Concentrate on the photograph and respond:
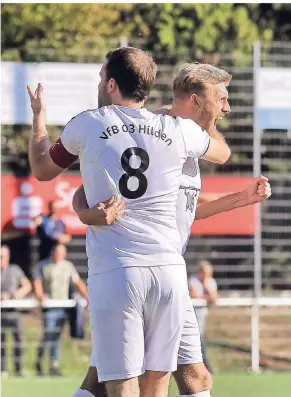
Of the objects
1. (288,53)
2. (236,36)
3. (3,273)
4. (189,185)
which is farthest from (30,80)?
(189,185)

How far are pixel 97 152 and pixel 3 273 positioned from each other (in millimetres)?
7008

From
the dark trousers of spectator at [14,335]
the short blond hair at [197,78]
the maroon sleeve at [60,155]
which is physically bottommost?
the dark trousers of spectator at [14,335]

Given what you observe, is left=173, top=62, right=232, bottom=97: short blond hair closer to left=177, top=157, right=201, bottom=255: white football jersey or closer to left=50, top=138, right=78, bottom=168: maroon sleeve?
left=177, top=157, right=201, bottom=255: white football jersey

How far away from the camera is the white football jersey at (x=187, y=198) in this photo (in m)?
5.89

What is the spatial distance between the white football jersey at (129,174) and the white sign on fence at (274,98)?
7.59 meters

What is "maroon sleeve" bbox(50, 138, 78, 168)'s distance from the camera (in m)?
5.17

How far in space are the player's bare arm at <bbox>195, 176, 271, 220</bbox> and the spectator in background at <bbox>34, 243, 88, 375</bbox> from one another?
Answer: 234 inches

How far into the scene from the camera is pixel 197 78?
6.06 m

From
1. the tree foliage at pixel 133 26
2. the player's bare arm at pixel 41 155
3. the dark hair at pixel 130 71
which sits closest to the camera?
the dark hair at pixel 130 71

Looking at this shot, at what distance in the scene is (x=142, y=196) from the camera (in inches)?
201

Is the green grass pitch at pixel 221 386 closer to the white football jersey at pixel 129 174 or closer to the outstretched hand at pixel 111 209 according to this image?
the white football jersey at pixel 129 174

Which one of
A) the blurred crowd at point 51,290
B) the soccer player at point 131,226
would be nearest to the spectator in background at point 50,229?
the blurred crowd at point 51,290

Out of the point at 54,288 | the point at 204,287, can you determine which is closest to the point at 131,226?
the point at 54,288

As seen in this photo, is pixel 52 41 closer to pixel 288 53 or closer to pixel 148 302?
pixel 288 53
